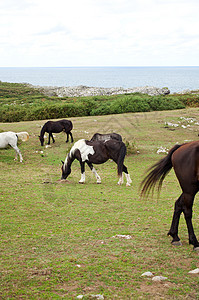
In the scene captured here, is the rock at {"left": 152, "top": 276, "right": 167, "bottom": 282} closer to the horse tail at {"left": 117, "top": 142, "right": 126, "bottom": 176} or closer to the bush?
the horse tail at {"left": 117, "top": 142, "right": 126, "bottom": 176}

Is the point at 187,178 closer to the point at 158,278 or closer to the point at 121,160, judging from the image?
the point at 158,278

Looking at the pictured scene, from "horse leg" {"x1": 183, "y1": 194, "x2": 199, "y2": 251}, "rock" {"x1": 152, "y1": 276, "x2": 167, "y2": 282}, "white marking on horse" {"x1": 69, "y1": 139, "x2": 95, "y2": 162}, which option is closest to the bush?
"white marking on horse" {"x1": 69, "y1": 139, "x2": 95, "y2": 162}

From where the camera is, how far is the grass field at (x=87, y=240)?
428 centimetres

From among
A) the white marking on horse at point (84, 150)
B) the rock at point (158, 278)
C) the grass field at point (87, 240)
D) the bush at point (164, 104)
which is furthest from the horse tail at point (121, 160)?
the bush at point (164, 104)

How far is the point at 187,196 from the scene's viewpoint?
5609 mm

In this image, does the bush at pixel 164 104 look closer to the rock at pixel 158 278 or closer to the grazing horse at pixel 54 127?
the grazing horse at pixel 54 127

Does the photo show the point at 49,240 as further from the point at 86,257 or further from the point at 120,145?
the point at 120,145

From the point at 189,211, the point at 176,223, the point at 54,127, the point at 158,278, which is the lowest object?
the point at 158,278

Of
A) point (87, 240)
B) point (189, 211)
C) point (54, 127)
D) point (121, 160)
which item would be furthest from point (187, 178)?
point (54, 127)

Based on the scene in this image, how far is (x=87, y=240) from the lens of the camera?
5.99 metres

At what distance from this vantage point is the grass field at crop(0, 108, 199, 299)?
4.28 meters

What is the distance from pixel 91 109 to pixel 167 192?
2047cm

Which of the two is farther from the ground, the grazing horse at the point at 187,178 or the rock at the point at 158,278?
the grazing horse at the point at 187,178

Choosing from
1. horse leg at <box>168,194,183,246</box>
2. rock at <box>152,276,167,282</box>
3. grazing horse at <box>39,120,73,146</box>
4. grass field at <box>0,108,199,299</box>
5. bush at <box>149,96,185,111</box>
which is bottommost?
grass field at <box>0,108,199,299</box>
